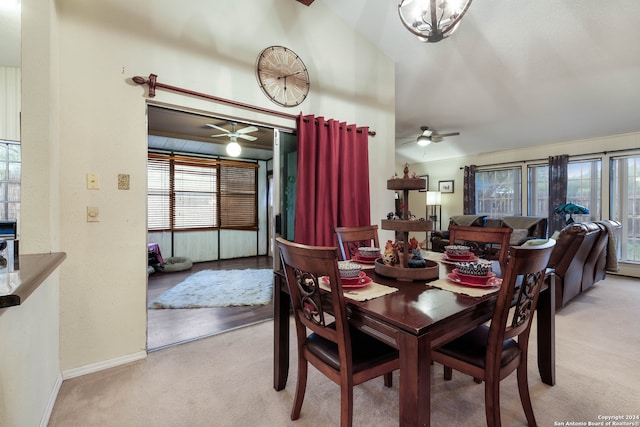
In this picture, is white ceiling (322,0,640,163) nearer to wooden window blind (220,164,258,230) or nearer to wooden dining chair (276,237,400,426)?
wooden dining chair (276,237,400,426)

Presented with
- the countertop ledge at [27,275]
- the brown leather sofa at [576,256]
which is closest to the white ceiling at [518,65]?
the countertop ledge at [27,275]

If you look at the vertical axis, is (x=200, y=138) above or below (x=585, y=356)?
above

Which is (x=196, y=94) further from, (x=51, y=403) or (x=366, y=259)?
(x=51, y=403)

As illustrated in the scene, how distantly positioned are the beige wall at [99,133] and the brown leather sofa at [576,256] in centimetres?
343

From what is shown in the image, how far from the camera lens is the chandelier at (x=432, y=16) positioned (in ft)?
5.33

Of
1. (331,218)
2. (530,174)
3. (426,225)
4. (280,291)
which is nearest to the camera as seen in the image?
(426,225)

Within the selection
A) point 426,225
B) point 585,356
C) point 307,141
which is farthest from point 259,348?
point 585,356

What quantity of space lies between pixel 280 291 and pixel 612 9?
150 inches

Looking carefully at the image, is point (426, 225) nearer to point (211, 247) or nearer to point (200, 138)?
point (200, 138)

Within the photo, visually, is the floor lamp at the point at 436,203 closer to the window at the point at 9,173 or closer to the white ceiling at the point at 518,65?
the white ceiling at the point at 518,65

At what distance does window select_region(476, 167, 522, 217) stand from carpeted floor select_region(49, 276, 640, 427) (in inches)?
155

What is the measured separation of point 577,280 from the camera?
331 centimetres

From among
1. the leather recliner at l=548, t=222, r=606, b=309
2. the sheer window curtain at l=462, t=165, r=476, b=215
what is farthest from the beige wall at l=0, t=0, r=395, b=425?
the sheer window curtain at l=462, t=165, r=476, b=215

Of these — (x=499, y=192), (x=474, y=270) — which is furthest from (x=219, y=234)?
(x=499, y=192)
